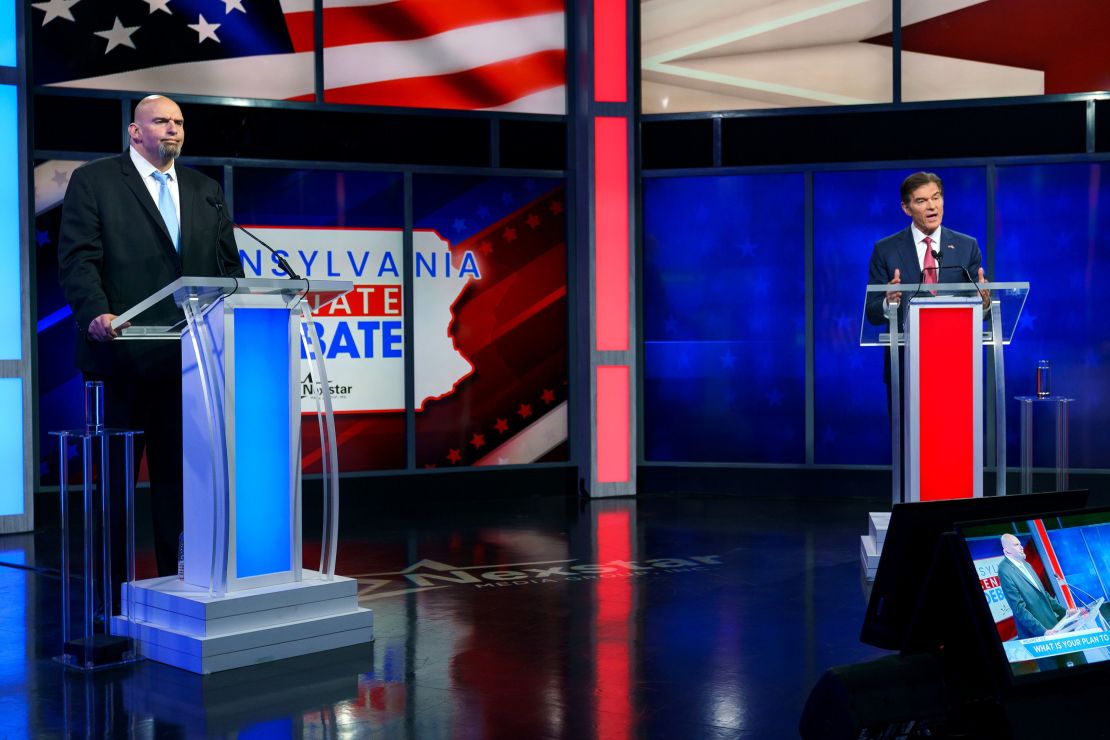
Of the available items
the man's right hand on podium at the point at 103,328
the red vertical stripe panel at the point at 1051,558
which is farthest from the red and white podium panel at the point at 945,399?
the man's right hand on podium at the point at 103,328

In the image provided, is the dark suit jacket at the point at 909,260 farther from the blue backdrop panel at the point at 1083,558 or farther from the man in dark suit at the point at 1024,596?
the man in dark suit at the point at 1024,596

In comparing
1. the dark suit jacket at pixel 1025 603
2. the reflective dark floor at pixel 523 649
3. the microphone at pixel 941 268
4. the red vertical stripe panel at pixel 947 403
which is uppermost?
the microphone at pixel 941 268

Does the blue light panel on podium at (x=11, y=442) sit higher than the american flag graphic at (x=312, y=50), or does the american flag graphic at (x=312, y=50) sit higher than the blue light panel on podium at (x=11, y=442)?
the american flag graphic at (x=312, y=50)

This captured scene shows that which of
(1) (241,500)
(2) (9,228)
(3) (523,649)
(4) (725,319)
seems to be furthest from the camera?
(4) (725,319)

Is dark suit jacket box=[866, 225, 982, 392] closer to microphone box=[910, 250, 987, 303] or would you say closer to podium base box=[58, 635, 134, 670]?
microphone box=[910, 250, 987, 303]

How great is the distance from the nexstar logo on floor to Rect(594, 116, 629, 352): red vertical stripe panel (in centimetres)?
282

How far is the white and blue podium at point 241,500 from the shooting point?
13.7 ft

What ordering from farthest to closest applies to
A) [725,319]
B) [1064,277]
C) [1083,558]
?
[725,319] < [1064,277] < [1083,558]

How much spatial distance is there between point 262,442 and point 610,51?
Result: 17.3ft

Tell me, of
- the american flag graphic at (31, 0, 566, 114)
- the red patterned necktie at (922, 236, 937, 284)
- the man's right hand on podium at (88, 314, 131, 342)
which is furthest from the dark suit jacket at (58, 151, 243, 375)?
the american flag graphic at (31, 0, 566, 114)

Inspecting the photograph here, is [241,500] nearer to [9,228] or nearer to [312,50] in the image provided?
[9,228]

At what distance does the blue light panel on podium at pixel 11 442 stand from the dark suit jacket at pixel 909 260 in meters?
5.00

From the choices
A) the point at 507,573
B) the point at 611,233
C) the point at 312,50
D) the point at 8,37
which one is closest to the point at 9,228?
the point at 8,37

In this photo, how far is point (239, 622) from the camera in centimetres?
423
